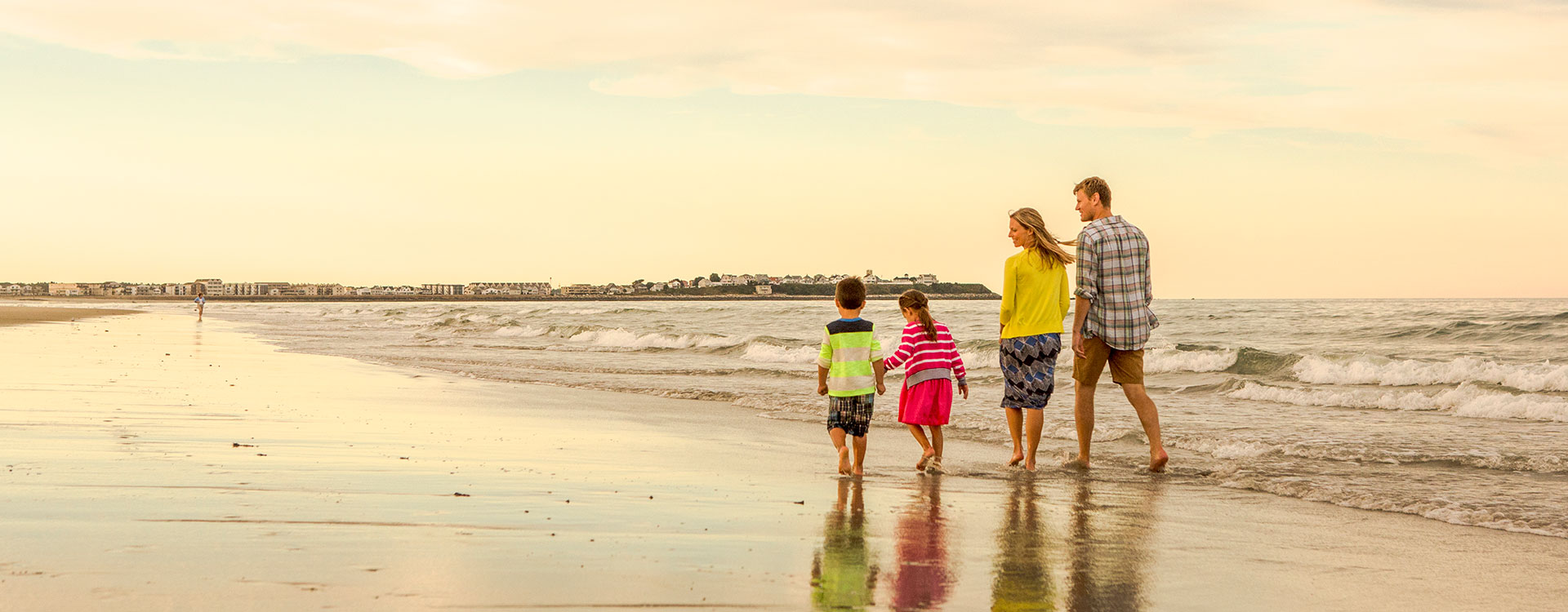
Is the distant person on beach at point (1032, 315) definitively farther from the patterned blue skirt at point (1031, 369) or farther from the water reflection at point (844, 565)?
Answer: the water reflection at point (844, 565)

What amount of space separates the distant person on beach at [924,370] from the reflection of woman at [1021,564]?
1.34 metres

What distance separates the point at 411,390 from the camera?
1048 centimetres

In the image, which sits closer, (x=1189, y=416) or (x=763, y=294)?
(x=1189, y=416)

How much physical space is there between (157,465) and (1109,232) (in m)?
5.27

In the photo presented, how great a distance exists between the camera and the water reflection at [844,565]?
3.10 meters

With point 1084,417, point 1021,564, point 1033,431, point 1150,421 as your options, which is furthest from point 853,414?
point 1021,564

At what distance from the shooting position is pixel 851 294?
6000 millimetres

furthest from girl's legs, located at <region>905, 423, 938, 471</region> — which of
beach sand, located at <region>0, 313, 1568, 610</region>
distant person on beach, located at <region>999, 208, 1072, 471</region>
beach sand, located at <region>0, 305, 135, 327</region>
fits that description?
beach sand, located at <region>0, 305, 135, 327</region>

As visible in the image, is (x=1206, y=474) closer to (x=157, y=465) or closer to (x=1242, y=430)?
(x=1242, y=430)

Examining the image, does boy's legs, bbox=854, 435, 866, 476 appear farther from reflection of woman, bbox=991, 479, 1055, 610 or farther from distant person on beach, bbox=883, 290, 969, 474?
reflection of woman, bbox=991, 479, 1055, 610

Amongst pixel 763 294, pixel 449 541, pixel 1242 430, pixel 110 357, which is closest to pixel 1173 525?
pixel 449 541

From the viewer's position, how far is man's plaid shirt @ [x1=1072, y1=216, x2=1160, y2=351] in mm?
6223

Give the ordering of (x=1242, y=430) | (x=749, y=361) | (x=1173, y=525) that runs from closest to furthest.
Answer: (x=1173, y=525) → (x=1242, y=430) → (x=749, y=361)

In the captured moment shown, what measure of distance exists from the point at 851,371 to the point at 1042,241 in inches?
56.6
